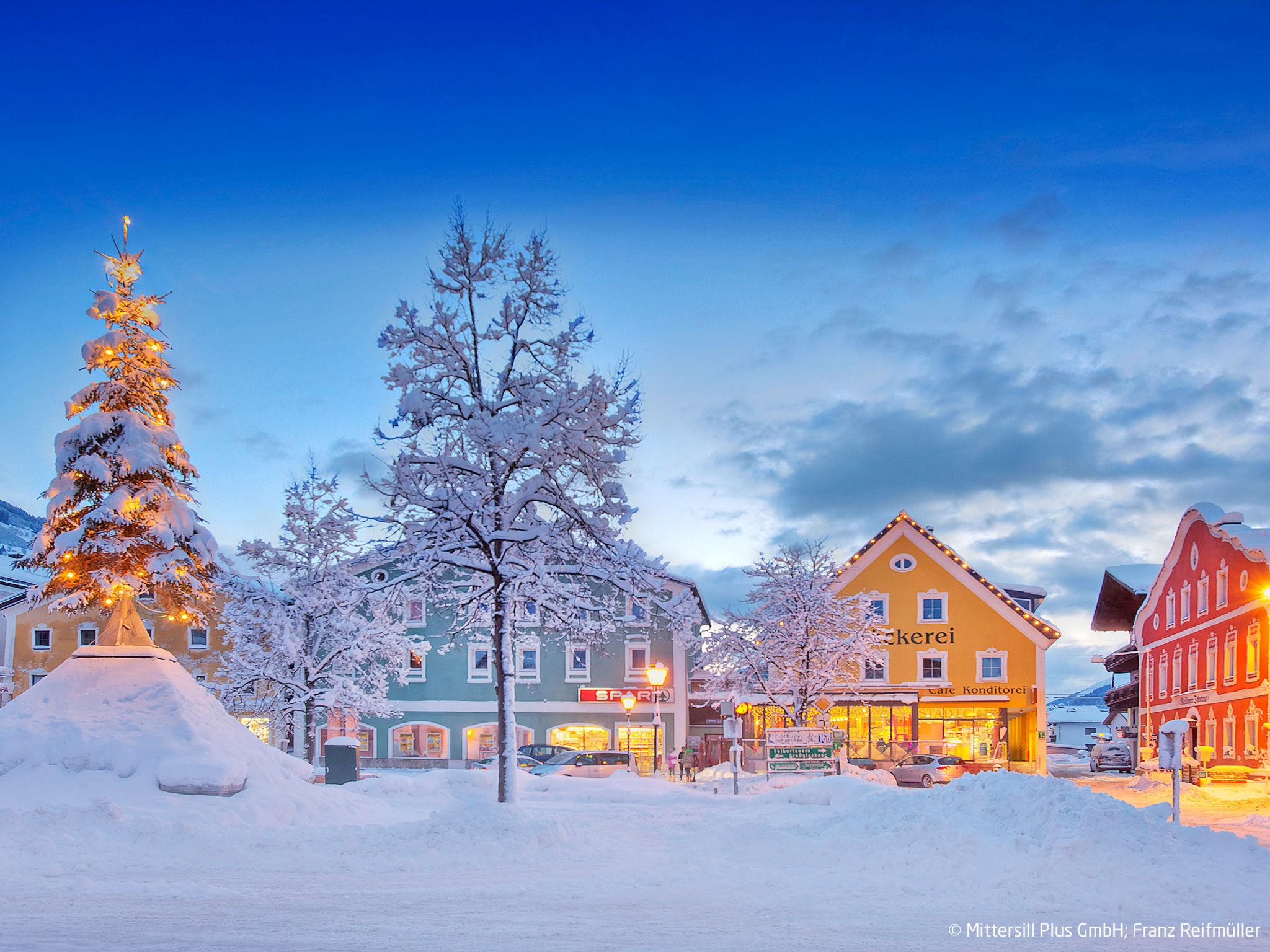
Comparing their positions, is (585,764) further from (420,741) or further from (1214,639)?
(1214,639)

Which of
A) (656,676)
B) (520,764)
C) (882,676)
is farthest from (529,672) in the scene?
(656,676)

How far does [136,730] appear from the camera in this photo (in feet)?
64.8

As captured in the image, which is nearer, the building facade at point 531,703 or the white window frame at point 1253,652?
the white window frame at point 1253,652

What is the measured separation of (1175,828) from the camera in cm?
1430

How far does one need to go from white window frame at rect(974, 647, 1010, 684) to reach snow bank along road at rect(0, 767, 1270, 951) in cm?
3238

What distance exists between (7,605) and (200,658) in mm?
10590

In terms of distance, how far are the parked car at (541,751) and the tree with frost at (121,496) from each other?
24974mm

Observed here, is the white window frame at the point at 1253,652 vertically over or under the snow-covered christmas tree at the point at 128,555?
under

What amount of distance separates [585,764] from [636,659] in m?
12.1

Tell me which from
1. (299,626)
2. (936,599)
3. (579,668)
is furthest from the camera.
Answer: (579,668)

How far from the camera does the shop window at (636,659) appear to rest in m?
53.0

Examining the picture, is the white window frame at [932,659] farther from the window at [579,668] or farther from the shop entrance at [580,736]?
the window at [579,668]

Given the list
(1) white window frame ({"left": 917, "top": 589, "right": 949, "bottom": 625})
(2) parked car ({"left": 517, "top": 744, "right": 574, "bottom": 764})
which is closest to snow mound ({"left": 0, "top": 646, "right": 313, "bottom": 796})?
(2) parked car ({"left": 517, "top": 744, "right": 574, "bottom": 764})

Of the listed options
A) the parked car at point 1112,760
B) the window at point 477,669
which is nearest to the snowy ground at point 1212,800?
the parked car at point 1112,760
